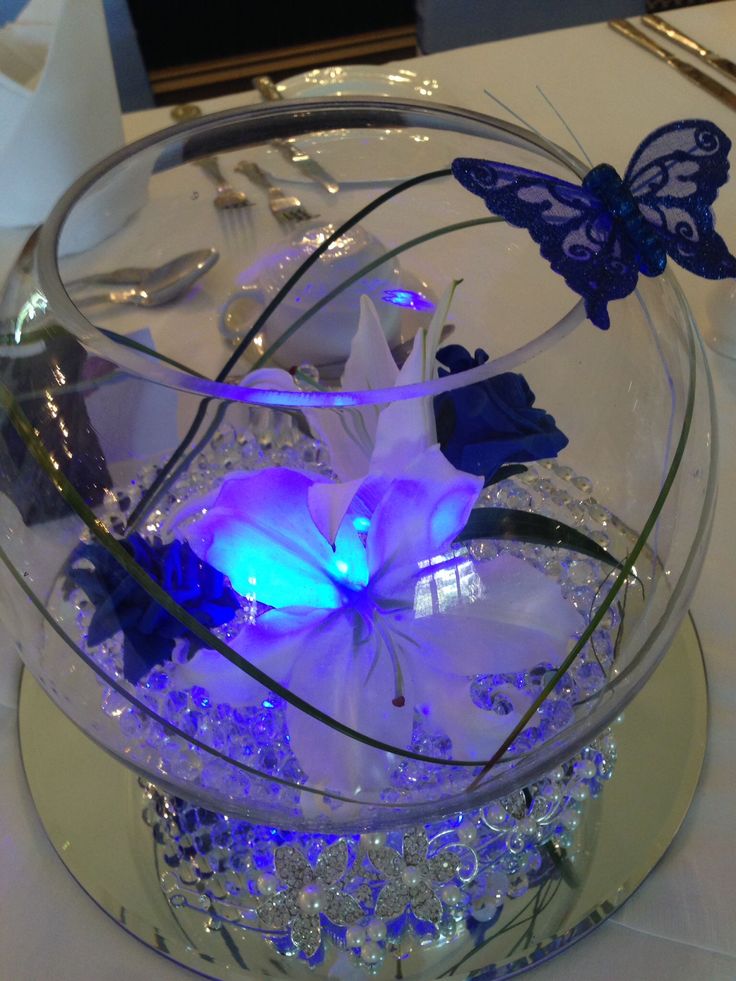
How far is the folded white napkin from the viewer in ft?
1.95

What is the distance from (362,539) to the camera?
30 cm

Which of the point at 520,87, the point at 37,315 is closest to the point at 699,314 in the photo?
the point at 520,87

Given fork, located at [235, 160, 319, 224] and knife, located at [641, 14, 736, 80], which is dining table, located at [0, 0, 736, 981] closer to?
fork, located at [235, 160, 319, 224]

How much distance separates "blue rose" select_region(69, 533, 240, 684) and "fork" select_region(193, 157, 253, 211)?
0.24 meters

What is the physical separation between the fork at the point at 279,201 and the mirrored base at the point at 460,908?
0.98ft

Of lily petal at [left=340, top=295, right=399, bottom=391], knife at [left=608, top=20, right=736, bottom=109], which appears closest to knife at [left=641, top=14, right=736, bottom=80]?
knife at [left=608, top=20, right=736, bottom=109]

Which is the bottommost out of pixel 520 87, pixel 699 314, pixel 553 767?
pixel 553 767

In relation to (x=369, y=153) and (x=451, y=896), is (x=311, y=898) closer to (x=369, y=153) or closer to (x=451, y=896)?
(x=451, y=896)

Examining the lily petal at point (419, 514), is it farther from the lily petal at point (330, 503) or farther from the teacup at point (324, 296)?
the teacup at point (324, 296)

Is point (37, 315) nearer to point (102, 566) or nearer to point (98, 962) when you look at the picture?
point (102, 566)

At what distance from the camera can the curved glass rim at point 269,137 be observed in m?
0.25

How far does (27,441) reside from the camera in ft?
1.07

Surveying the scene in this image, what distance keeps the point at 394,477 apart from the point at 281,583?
0.05 meters

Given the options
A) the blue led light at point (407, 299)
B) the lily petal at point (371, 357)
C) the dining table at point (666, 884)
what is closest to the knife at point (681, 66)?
the dining table at point (666, 884)
